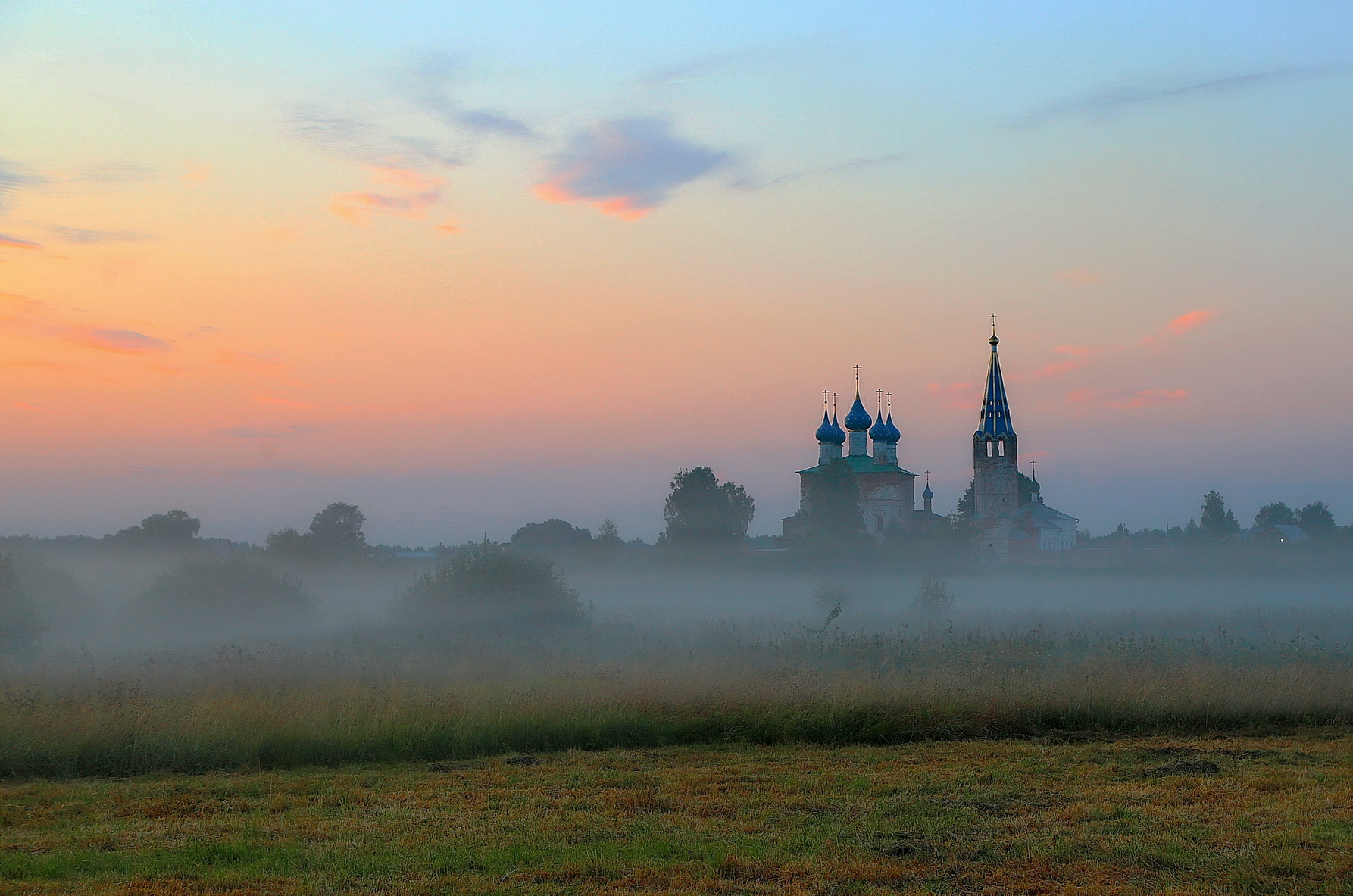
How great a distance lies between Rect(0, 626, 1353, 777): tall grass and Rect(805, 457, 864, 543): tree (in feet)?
207

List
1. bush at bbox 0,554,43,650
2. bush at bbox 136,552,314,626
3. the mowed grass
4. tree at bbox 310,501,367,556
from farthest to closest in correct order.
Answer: tree at bbox 310,501,367,556
bush at bbox 136,552,314,626
bush at bbox 0,554,43,650
the mowed grass

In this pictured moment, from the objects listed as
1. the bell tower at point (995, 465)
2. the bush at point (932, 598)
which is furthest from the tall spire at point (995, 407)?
the bush at point (932, 598)

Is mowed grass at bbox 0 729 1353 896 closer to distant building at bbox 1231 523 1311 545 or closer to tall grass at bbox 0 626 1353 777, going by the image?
tall grass at bbox 0 626 1353 777

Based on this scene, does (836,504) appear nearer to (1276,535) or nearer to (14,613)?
(1276,535)

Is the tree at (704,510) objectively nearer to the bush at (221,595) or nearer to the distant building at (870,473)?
the distant building at (870,473)

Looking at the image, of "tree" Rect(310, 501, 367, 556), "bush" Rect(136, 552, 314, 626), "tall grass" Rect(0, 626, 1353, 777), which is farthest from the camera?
"tree" Rect(310, 501, 367, 556)

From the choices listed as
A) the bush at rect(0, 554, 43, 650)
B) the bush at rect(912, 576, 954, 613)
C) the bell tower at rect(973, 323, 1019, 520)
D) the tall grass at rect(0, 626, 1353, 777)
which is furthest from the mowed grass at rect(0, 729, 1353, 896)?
the bell tower at rect(973, 323, 1019, 520)

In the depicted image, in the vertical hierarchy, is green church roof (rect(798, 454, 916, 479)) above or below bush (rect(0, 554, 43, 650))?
above

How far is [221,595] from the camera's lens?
37312mm

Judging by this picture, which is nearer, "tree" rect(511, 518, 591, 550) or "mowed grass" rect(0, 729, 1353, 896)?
"mowed grass" rect(0, 729, 1353, 896)

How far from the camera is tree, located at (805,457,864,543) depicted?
82.4 meters

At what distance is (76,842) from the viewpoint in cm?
801

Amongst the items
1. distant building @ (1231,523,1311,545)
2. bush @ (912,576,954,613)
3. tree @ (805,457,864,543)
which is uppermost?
tree @ (805,457,864,543)

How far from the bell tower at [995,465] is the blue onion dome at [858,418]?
9247 mm
